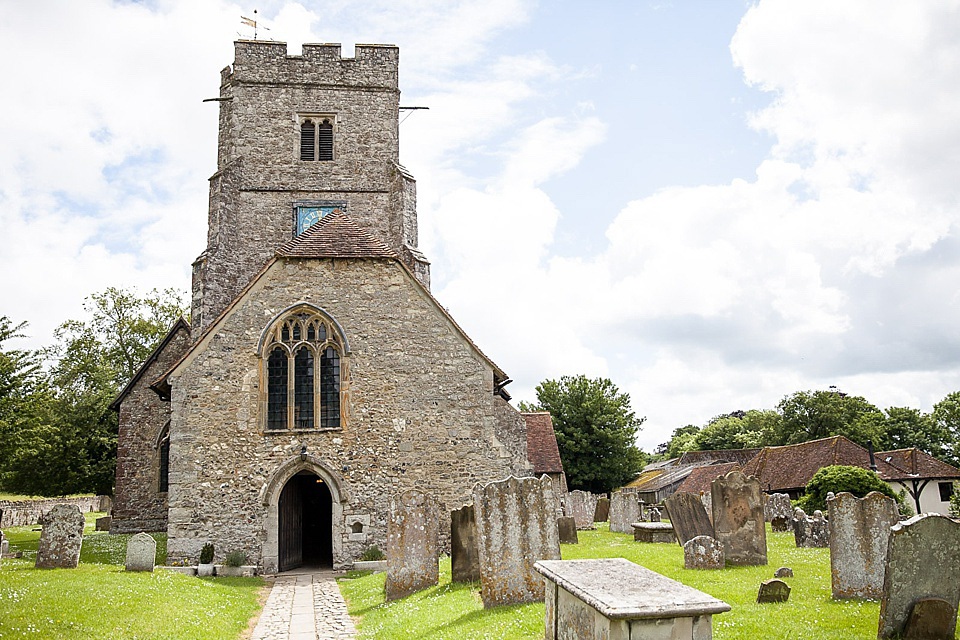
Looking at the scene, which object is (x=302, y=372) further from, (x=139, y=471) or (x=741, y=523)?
(x=139, y=471)

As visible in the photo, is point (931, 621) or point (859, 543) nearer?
point (931, 621)

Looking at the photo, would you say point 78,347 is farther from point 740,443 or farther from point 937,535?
point 740,443

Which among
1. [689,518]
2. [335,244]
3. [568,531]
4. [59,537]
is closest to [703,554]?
[689,518]

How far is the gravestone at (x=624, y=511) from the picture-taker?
23.4 m

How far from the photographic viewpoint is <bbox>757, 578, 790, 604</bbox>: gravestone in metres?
9.40

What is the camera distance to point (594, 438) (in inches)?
1764

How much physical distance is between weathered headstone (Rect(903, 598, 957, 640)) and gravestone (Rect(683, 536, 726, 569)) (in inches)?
209

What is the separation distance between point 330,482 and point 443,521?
281 cm

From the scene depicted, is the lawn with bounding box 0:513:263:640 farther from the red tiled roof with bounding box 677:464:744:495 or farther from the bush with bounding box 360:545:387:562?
the red tiled roof with bounding box 677:464:744:495

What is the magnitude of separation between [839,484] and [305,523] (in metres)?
17.2

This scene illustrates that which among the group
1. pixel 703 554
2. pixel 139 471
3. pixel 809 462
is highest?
pixel 139 471

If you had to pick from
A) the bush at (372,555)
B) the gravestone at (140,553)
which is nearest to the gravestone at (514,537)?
the bush at (372,555)

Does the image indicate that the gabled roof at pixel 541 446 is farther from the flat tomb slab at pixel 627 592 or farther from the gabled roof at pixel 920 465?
the flat tomb slab at pixel 627 592

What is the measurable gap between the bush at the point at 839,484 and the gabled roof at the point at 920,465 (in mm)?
14102
